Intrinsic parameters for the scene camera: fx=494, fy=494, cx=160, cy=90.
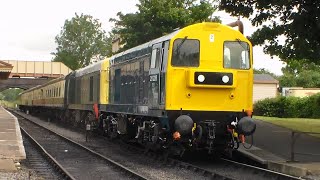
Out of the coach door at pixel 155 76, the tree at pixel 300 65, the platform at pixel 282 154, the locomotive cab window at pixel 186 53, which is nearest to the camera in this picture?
the platform at pixel 282 154

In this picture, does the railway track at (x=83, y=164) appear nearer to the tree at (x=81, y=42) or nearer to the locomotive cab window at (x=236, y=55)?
the locomotive cab window at (x=236, y=55)

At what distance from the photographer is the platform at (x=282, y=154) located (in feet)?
37.2

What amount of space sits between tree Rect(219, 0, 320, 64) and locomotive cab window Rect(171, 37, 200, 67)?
3.96 meters

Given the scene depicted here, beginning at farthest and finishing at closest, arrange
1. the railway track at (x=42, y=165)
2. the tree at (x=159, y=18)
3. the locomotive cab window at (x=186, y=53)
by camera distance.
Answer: the tree at (x=159, y=18)
the locomotive cab window at (x=186, y=53)
the railway track at (x=42, y=165)

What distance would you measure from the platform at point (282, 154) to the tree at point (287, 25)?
3.02 metres

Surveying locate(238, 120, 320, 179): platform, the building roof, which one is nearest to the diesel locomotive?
locate(238, 120, 320, 179): platform

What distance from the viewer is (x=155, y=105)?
503 inches

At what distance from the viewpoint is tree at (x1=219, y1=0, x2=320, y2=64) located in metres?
15.5

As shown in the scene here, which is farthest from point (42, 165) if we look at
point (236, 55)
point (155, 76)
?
point (236, 55)

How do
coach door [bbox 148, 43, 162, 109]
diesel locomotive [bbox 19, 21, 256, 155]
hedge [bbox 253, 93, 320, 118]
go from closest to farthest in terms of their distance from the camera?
diesel locomotive [bbox 19, 21, 256, 155]
coach door [bbox 148, 43, 162, 109]
hedge [bbox 253, 93, 320, 118]

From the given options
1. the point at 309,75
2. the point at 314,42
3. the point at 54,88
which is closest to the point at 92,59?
the point at 309,75

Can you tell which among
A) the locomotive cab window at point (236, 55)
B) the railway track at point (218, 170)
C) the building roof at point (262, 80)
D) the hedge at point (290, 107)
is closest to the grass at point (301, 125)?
the hedge at point (290, 107)

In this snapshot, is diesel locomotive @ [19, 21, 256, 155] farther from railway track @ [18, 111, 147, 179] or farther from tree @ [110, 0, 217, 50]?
tree @ [110, 0, 217, 50]

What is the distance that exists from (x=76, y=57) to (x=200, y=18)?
69.2 m
